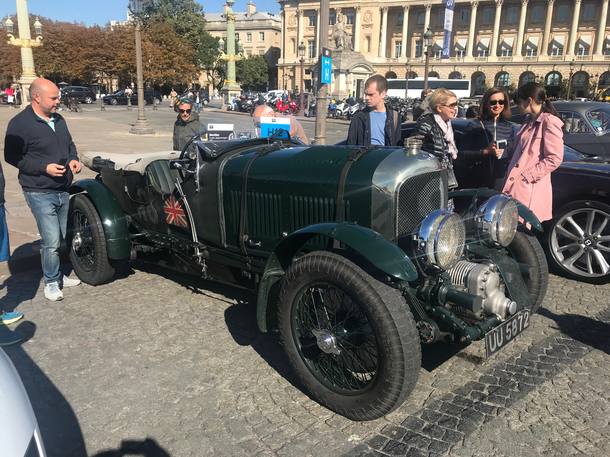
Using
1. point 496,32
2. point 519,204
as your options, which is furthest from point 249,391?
point 496,32

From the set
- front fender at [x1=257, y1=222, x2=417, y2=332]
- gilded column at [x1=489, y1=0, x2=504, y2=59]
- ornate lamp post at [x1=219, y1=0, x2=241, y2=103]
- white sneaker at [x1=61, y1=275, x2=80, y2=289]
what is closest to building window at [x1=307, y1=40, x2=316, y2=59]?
gilded column at [x1=489, y1=0, x2=504, y2=59]

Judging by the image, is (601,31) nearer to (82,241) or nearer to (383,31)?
(383,31)

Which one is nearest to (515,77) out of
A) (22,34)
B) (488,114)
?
(22,34)

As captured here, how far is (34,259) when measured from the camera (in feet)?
18.4

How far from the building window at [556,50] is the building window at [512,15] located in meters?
7.31

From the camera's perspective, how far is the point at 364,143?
17.5 feet

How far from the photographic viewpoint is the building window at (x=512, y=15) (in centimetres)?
8325

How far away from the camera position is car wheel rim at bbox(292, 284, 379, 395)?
2920 millimetres

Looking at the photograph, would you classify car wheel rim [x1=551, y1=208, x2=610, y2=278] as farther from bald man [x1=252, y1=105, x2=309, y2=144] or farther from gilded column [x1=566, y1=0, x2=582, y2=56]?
gilded column [x1=566, y1=0, x2=582, y2=56]

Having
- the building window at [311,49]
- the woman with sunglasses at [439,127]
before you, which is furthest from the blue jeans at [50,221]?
the building window at [311,49]

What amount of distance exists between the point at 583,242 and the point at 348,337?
11.3 feet

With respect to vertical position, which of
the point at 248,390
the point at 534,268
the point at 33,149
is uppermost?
the point at 33,149

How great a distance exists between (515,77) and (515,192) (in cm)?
8761

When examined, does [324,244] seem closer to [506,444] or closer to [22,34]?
[506,444]
